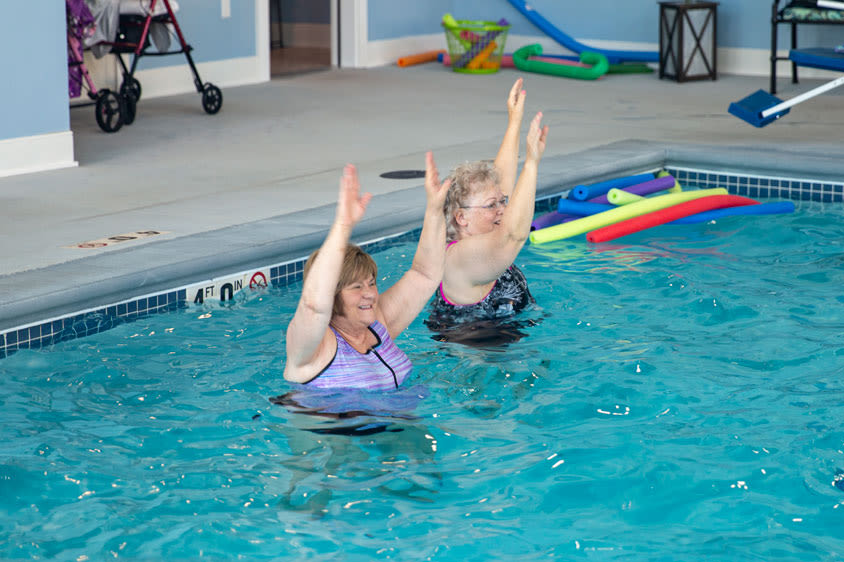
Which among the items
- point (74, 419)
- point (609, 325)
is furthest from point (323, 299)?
point (609, 325)

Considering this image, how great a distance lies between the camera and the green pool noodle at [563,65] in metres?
11.6

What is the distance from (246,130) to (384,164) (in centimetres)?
185

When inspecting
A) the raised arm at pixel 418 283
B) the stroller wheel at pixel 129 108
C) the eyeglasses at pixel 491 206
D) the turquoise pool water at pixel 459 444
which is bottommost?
the turquoise pool water at pixel 459 444

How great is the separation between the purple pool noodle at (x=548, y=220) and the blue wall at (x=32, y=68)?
10.0 feet

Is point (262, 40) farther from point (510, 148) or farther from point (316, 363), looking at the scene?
point (316, 363)

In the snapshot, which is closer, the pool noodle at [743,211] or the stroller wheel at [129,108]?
the pool noodle at [743,211]

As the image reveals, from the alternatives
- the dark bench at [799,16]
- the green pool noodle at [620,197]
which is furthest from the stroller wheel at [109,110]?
the dark bench at [799,16]

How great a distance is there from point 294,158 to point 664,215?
2.54 meters

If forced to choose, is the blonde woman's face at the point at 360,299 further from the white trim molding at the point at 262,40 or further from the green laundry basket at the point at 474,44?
the green laundry basket at the point at 474,44

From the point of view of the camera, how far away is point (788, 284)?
5.02 metres

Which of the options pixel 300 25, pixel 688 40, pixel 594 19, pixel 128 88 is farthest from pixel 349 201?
pixel 300 25

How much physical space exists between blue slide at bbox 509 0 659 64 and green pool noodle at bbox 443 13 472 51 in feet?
4.02

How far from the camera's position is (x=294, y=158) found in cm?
732

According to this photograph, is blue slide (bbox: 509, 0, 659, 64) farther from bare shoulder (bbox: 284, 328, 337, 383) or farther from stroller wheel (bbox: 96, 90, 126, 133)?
bare shoulder (bbox: 284, 328, 337, 383)
